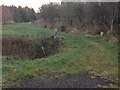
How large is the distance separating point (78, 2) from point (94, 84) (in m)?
34.2

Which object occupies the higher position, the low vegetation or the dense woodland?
the dense woodland

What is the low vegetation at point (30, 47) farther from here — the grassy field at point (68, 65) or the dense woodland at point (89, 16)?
the dense woodland at point (89, 16)

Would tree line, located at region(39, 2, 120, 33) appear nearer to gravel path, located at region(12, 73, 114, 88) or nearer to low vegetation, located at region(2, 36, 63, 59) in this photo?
low vegetation, located at region(2, 36, 63, 59)

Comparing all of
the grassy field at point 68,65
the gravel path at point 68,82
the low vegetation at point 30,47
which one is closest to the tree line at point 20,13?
the low vegetation at point 30,47

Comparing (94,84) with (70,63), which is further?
(70,63)

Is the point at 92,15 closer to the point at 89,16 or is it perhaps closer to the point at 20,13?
the point at 89,16

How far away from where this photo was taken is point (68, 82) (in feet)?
49.8

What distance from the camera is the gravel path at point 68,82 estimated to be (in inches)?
561

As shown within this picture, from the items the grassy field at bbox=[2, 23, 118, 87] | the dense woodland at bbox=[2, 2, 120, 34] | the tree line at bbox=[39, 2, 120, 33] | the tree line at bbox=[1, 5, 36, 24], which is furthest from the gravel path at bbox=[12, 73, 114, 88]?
the tree line at bbox=[1, 5, 36, 24]

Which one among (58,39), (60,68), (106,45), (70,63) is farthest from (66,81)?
(58,39)

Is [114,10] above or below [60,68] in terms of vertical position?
above

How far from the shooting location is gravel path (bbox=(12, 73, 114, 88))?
14250mm

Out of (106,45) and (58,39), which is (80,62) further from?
(58,39)

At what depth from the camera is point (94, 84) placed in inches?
583
